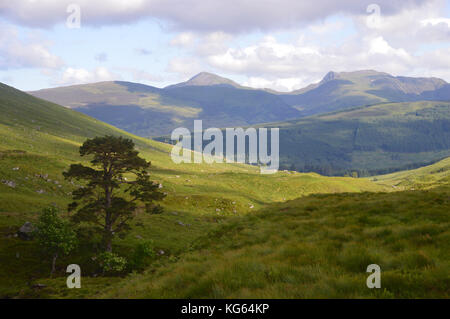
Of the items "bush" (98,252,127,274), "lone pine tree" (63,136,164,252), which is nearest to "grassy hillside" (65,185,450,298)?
"bush" (98,252,127,274)

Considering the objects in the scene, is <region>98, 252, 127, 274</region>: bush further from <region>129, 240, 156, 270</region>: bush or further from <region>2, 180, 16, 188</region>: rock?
<region>2, 180, 16, 188</region>: rock

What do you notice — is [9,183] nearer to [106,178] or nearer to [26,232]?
[26,232]

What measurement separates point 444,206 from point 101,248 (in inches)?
1270

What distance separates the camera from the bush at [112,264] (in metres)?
31.8

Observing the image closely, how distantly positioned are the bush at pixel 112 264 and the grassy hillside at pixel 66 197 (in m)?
1.65

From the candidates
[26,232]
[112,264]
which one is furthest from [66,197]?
[112,264]

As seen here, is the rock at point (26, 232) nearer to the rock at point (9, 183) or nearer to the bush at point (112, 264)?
the bush at point (112, 264)

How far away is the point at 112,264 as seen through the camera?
3241 centimetres

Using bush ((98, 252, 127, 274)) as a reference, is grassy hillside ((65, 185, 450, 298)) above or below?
above

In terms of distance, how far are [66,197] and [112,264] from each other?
2986 cm

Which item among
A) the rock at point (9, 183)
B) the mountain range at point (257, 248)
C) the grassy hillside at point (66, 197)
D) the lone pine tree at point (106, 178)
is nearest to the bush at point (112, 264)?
the mountain range at point (257, 248)

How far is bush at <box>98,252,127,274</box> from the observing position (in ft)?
104

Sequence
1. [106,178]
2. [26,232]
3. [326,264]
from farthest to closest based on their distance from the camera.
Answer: [26,232] < [106,178] < [326,264]

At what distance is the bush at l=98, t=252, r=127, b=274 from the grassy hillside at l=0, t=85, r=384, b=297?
1.65 m
